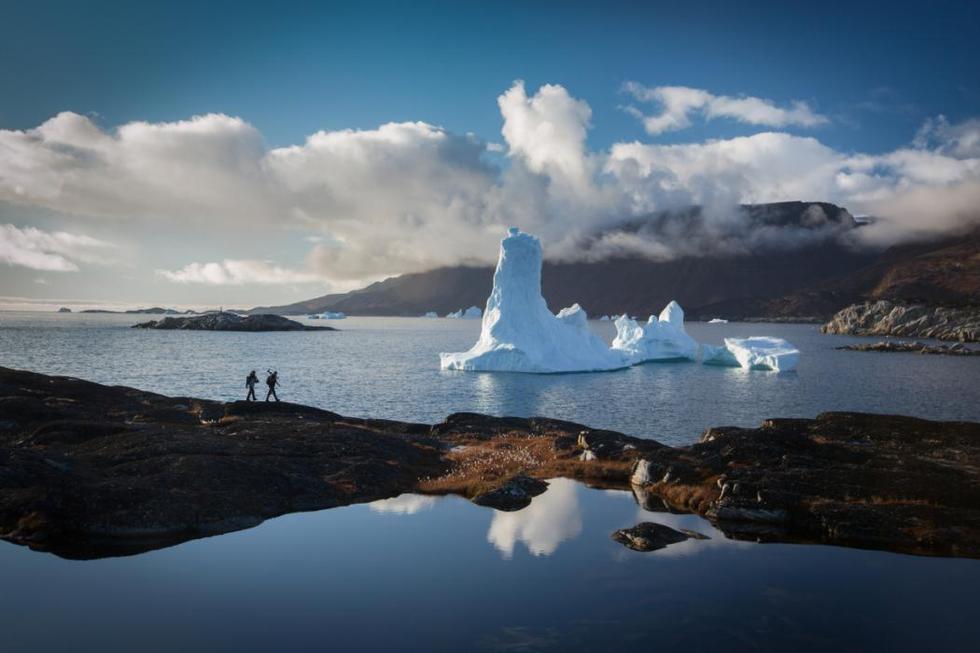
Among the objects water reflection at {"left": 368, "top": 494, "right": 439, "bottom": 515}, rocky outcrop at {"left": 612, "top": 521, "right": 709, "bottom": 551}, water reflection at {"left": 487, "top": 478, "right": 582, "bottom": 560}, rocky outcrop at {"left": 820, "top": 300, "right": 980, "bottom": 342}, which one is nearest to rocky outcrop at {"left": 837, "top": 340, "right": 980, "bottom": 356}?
rocky outcrop at {"left": 820, "top": 300, "right": 980, "bottom": 342}

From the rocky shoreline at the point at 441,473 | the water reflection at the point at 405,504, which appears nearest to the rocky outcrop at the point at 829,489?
the rocky shoreline at the point at 441,473

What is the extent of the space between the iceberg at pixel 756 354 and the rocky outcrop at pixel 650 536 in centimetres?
6369

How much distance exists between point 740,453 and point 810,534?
6.79 m

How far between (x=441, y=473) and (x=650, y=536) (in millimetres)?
10082

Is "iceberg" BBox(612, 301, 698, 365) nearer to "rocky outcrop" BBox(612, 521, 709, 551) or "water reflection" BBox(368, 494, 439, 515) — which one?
"water reflection" BBox(368, 494, 439, 515)

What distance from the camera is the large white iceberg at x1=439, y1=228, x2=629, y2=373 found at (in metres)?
69.3

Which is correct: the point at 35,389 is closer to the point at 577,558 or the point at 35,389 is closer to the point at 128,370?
the point at 577,558

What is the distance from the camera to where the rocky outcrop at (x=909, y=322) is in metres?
140

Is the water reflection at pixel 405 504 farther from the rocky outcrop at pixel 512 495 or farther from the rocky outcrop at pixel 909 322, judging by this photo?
the rocky outcrop at pixel 909 322

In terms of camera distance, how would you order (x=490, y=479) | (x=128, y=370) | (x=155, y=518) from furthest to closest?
(x=128, y=370), (x=490, y=479), (x=155, y=518)

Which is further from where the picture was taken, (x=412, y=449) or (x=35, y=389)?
(x=35, y=389)

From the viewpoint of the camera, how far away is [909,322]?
512ft

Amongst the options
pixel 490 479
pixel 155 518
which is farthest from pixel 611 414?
pixel 155 518

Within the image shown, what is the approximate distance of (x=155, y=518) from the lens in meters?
16.4
